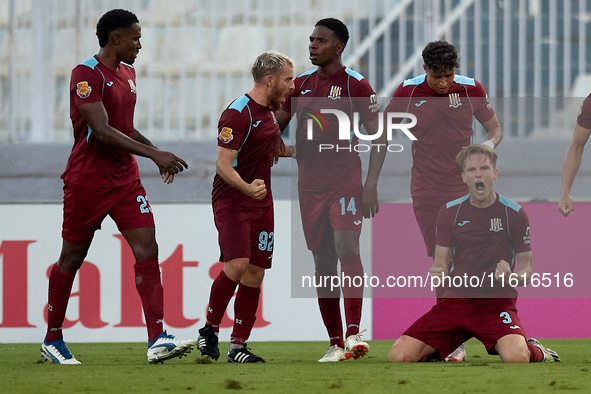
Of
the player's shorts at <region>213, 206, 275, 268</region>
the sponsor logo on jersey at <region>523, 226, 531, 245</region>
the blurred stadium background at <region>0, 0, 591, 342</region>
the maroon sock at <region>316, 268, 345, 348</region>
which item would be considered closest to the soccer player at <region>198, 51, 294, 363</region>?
the player's shorts at <region>213, 206, 275, 268</region>

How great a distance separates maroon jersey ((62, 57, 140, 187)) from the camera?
4.38 metres

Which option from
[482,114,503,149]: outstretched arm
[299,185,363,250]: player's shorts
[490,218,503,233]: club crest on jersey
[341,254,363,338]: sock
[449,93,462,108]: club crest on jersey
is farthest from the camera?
[482,114,503,149]: outstretched arm

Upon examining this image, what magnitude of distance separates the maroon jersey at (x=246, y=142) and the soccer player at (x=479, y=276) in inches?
38.9

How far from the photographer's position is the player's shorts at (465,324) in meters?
4.38

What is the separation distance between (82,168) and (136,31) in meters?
0.75

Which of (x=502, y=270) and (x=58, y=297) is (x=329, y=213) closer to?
(x=502, y=270)

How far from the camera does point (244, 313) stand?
15.0 ft

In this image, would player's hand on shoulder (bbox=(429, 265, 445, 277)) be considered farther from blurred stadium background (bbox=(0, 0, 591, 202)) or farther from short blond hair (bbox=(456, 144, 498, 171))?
blurred stadium background (bbox=(0, 0, 591, 202))

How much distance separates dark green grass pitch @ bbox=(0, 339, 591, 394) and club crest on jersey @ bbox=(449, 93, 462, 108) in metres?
1.42

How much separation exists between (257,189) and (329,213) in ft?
2.26

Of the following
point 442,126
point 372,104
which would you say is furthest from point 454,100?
point 372,104

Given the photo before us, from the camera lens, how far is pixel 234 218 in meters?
4.43

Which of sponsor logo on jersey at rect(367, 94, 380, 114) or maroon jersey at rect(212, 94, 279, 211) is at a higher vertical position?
sponsor logo on jersey at rect(367, 94, 380, 114)

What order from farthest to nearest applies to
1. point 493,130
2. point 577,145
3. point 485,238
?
point 493,130 < point 577,145 < point 485,238
